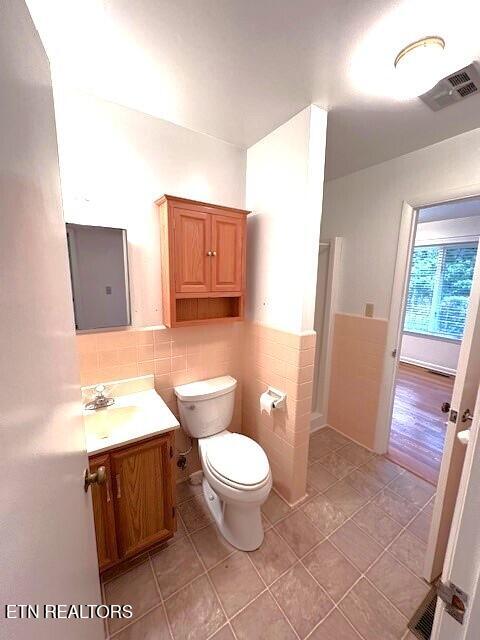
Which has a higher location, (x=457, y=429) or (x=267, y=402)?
(x=457, y=429)

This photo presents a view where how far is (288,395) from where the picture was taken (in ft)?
5.40

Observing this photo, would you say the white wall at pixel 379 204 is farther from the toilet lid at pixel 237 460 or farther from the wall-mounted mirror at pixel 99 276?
the wall-mounted mirror at pixel 99 276

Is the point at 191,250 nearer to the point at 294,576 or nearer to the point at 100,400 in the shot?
the point at 100,400

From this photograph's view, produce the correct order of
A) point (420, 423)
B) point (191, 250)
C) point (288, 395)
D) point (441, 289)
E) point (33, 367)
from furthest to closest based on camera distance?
point (441, 289)
point (420, 423)
point (288, 395)
point (191, 250)
point (33, 367)

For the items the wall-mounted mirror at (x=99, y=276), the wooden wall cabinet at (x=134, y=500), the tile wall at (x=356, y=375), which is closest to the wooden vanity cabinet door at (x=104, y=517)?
the wooden wall cabinet at (x=134, y=500)

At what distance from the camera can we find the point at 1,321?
14.7 inches

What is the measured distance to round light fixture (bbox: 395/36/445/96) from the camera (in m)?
0.97

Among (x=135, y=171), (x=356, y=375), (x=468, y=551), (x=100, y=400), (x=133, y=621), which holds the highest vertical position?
(x=135, y=171)

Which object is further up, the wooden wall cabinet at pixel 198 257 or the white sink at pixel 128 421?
the wooden wall cabinet at pixel 198 257

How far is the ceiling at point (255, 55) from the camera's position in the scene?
88cm

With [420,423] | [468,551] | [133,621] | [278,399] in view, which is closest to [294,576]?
[133,621]

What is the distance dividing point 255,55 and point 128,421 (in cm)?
184

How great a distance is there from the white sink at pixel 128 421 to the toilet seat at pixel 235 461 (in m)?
0.36

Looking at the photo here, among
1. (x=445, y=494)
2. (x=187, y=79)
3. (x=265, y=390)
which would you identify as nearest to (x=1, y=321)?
(x=187, y=79)
